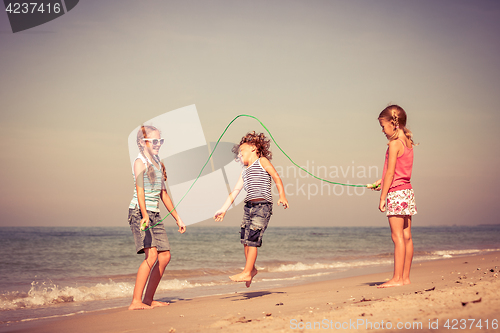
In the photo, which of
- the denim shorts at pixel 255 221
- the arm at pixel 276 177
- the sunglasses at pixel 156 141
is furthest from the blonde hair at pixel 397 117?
the sunglasses at pixel 156 141

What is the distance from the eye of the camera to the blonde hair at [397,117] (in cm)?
423

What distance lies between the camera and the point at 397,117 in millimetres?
4230

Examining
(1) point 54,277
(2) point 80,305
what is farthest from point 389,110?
(1) point 54,277

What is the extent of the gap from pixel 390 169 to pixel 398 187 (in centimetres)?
22

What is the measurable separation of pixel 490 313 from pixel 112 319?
3324mm

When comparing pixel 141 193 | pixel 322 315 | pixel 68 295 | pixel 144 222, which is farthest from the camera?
pixel 68 295

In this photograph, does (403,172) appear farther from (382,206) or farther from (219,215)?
(219,215)

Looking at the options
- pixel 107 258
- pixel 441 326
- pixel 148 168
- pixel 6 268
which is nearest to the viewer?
pixel 441 326

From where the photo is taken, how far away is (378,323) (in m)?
2.43

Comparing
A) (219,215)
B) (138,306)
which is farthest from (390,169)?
(138,306)

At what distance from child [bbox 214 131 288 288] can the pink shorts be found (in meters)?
1.14

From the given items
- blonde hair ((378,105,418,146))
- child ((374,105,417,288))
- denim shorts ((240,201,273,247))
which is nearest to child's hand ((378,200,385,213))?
Answer: child ((374,105,417,288))

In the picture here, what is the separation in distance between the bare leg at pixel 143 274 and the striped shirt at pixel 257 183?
3.85ft

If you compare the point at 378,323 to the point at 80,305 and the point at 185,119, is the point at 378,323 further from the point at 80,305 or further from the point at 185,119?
the point at 80,305
